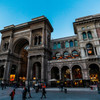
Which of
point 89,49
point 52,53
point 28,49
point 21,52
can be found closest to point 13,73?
point 21,52

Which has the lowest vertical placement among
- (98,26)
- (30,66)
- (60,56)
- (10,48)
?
(30,66)

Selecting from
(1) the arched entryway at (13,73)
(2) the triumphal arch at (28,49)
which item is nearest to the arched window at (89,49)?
(2) the triumphal arch at (28,49)

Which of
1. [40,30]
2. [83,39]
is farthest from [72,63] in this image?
[40,30]

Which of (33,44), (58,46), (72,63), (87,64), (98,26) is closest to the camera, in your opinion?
(87,64)

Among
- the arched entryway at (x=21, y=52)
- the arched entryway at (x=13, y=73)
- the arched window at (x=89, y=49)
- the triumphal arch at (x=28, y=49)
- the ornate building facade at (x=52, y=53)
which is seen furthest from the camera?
the arched entryway at (x=21, y=52)

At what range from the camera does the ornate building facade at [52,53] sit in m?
26.9

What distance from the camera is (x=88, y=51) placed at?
2747cm

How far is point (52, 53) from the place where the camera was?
3578 cm

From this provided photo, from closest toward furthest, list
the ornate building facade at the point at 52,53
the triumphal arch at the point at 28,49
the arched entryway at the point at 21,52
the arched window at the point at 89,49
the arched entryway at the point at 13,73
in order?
the ornate building facade at the point at 52,53 < the arched window at the point at 89,49 < the triumphal arch at the point at 28,49 < the arched entryway at the point at 13,73 < the arched entryway at the point at 21,52

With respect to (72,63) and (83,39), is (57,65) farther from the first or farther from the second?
(83,39)

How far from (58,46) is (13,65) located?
21.4m

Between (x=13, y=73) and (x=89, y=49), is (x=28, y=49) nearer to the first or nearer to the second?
(x=13, y=73)

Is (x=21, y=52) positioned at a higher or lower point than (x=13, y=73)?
higher

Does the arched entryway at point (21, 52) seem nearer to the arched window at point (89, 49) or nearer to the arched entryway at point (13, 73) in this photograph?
the arched entryway at point (13, 73)
